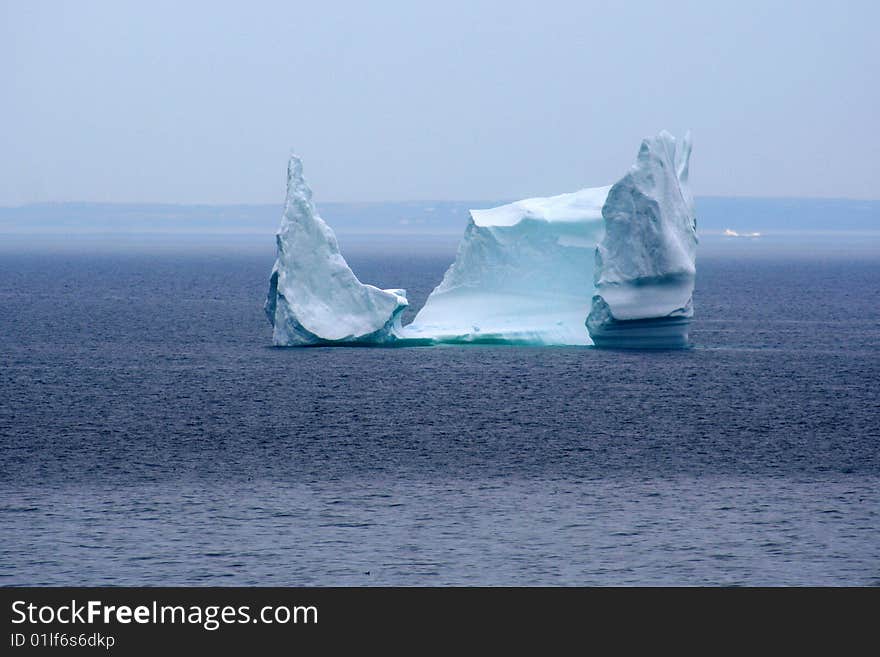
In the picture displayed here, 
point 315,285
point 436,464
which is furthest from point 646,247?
point 436,464

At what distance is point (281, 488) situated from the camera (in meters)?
22.7

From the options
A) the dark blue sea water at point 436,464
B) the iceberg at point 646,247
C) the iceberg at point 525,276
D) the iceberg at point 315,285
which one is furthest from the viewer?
the iceberg at point 525,276

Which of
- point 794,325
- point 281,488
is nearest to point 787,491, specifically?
point 281,488

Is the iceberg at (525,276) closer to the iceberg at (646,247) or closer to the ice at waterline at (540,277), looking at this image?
the ice at waterline at (540,277)

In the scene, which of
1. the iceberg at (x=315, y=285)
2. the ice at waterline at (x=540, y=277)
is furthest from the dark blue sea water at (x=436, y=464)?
the iceberg at (x=315, y=285)

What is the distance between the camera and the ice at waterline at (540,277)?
37.3 meters

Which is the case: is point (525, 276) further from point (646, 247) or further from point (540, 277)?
point (646, 247)

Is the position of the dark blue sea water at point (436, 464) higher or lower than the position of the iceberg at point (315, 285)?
lower

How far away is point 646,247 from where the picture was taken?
37.1 meters

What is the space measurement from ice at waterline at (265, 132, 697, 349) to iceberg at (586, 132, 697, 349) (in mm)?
28

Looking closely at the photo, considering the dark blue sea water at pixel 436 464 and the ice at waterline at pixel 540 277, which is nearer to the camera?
the dark blue sea water at pixel 436 464

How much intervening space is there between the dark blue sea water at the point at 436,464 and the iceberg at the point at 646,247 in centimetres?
187
